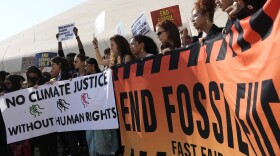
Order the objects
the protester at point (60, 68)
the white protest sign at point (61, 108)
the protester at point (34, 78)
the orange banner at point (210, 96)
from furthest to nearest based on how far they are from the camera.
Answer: the protester at point (34, 78) → the protester at point (60, 68) → the white protest sign at point (61, 108) → the orange banner at point (210, 96)

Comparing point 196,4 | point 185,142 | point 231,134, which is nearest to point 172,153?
point 185,142

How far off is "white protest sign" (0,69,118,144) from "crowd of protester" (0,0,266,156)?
0.18 meters

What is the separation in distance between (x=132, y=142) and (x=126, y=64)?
86cm

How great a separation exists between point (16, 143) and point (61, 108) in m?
1.27

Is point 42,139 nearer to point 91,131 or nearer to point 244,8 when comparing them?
point 91,131

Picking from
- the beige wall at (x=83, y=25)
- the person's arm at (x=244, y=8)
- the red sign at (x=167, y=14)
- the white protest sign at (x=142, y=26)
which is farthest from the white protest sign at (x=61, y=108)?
the beige wall at (x=83, y=25)

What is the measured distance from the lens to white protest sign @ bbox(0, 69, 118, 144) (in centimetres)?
498

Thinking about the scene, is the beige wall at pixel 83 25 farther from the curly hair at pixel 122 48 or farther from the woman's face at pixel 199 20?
the woman's face at pixel 199 20

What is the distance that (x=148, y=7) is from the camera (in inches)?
814

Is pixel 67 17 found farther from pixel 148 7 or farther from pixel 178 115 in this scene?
pixel 178 115

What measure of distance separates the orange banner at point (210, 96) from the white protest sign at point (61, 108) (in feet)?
0.91

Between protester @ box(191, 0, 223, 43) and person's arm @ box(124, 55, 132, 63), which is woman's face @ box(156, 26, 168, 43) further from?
person's arm @ box(124, 55, 132, 63)

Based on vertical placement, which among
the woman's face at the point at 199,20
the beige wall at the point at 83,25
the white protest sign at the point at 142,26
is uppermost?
the beige wall at the point at 83,25

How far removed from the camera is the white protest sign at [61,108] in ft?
16.3
